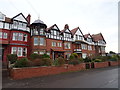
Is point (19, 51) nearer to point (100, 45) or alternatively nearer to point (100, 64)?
point (100, 64)

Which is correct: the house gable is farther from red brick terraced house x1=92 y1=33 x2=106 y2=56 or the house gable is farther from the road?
red brick terraced house x1=92 y1=33 x2=106 y2=56

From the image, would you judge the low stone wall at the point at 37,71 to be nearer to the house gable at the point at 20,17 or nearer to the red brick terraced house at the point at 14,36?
the red brick terraced house at the point at 14,36

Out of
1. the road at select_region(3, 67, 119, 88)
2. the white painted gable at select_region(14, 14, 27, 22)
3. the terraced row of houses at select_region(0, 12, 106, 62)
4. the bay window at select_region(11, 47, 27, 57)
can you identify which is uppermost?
the white painted gable at select_region(14, 14, 27, 22)

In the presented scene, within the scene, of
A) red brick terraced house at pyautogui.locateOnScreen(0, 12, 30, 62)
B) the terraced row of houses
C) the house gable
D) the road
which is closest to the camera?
the road

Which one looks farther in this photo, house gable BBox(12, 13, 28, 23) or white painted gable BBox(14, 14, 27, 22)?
white painted gable BBox(14, 14, 27, 22)

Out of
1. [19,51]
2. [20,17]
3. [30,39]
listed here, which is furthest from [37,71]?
[20,17]

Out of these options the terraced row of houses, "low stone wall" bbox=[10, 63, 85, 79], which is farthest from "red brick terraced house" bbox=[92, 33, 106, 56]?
"low stone wall" bbox=[10, 63, 85, 79]

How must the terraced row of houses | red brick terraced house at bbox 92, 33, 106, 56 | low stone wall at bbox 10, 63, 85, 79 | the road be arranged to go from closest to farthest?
the road, low stone wall at bbox 10, 63, 85, 79, the terraced row of houses, red brick terraced house at bbox 92, 33, 106, 56

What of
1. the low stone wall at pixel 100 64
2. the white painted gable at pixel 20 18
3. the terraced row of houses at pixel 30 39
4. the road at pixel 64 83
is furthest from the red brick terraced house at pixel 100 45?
the white painted gable at pixel 20 18

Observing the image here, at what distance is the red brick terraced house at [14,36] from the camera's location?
18547 millimetres

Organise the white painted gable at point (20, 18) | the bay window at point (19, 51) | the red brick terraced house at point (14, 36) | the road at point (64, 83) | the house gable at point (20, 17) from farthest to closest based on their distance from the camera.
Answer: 1. the white painted gable at point (20, 18)
2. the house gable at point (20, 17)
3. the bay window at point (19, 51)
4. the red brick terraced house at point (14, 36)
5. the road at point (64, 83)

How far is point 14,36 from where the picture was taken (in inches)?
762

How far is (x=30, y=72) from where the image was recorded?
1090 cm

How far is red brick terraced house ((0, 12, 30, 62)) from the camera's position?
18547 millimetres
